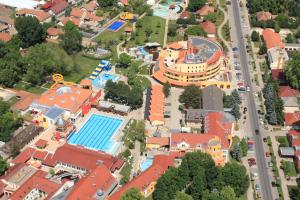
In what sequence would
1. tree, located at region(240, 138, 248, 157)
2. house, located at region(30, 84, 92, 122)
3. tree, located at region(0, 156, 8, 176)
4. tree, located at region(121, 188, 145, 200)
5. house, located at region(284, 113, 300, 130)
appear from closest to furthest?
tree, located at region(121, 188, 145, 200) < tree, located at region(0, 156, 8, 176) < tree, located at region(240, 138, 248, 157) < house, located at region(284, 113, 300, 130) < house, located at region(30, 84, 92, 122)

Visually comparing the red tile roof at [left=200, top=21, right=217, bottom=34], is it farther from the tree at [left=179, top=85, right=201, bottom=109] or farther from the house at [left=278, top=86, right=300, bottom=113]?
the tree at [left=179, top=85, right=201, bottom=109]

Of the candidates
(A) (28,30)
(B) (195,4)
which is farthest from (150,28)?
(A) (28,30)

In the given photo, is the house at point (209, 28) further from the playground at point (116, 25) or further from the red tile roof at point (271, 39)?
the playground at point (116, 25)

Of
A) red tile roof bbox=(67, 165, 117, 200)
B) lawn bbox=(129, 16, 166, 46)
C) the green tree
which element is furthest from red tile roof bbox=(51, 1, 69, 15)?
red tile roof bbox=(67, 165, 117, 200)

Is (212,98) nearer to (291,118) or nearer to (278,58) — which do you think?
(291,118)

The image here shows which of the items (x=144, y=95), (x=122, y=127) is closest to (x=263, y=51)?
(x=144, y=95)

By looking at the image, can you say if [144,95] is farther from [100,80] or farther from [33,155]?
[33,155]
